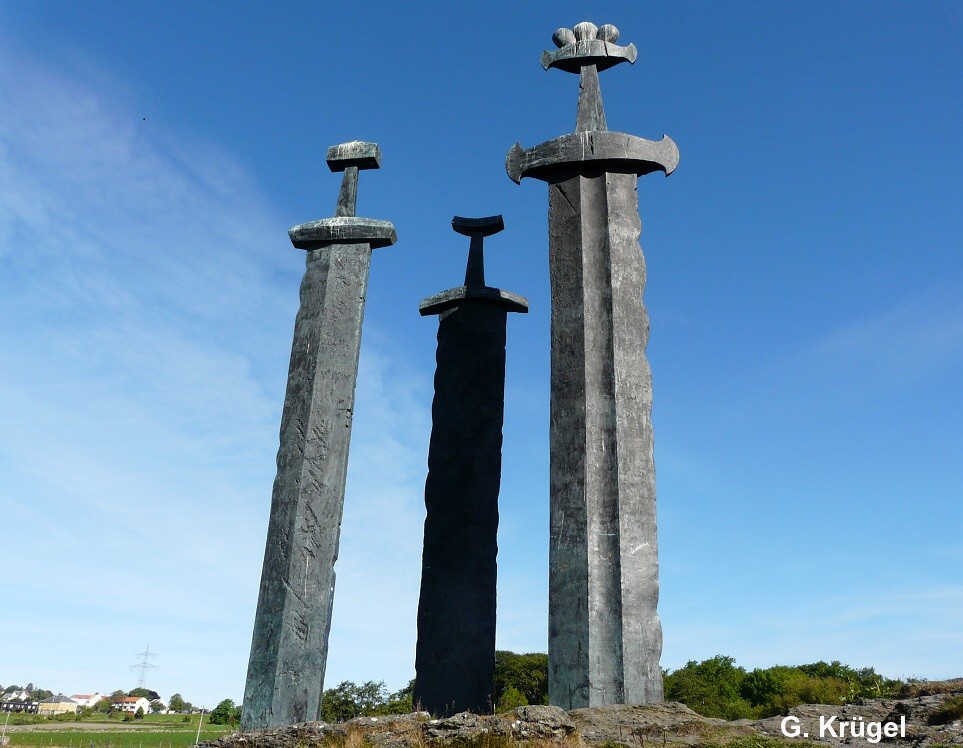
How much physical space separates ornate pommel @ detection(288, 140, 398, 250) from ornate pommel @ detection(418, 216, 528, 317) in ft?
7.91

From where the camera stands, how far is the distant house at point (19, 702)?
8581cm

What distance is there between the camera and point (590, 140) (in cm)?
863

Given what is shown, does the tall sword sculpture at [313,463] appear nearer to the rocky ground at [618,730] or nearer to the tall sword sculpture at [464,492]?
the rocky ground at [618,730]

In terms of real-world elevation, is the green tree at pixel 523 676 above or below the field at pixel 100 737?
above

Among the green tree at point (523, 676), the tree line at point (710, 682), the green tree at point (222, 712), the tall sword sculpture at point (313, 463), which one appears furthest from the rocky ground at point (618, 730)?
the green tree at point (222, 712)

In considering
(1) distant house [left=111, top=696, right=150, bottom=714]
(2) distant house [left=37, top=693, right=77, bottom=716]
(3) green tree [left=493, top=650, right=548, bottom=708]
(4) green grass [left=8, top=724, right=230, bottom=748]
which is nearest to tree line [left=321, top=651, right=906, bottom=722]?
(3) green tree [left=493, top=650, right=548, bottom=708]

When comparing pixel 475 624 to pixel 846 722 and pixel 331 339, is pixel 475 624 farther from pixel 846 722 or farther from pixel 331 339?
pixel 846 722

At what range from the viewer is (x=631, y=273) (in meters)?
8.17

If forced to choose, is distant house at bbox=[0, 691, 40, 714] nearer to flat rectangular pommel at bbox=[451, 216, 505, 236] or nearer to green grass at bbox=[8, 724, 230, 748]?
green grass at bbox=[8, 724, 230, 748]

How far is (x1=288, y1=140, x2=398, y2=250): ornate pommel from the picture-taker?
900 centimetres

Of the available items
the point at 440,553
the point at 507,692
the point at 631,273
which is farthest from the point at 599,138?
the point at 507,692

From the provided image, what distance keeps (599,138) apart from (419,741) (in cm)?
594

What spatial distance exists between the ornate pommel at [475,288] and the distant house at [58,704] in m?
101

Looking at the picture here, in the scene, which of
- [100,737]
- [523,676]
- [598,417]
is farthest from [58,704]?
[598,417]
